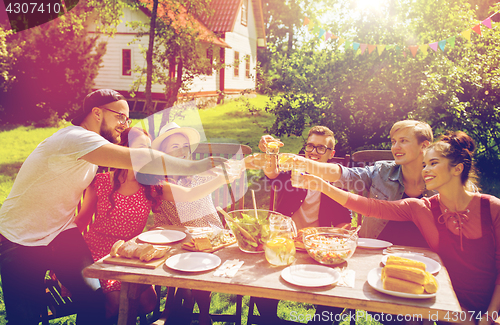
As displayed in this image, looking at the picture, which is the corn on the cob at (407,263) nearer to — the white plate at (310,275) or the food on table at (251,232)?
the white plate at (310,275)

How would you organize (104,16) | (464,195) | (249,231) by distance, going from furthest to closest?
(104,16) → (464,195) → (249,231)

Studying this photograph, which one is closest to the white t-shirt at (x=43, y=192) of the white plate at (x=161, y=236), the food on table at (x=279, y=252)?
the white plate at (x=161, y=236)

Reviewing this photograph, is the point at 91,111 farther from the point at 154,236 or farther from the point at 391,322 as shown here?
the point at 391,322

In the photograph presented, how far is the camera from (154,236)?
2.53m

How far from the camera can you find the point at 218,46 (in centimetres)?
1830

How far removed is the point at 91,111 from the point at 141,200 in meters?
0.79

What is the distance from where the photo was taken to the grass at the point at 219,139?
11.7 ft

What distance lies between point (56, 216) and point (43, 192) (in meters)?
0.19

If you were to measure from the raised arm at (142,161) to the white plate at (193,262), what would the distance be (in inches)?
20.2

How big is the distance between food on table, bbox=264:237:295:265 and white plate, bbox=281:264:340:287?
57mm

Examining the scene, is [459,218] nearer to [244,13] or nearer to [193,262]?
[193,262]

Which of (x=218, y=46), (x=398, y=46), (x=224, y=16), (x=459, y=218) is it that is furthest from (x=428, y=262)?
(x=224, y=16)

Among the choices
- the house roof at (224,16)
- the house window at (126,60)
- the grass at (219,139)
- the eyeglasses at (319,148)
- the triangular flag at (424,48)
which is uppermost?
the house roof at (224,16)

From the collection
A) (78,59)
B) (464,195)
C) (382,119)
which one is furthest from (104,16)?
(464,195)
